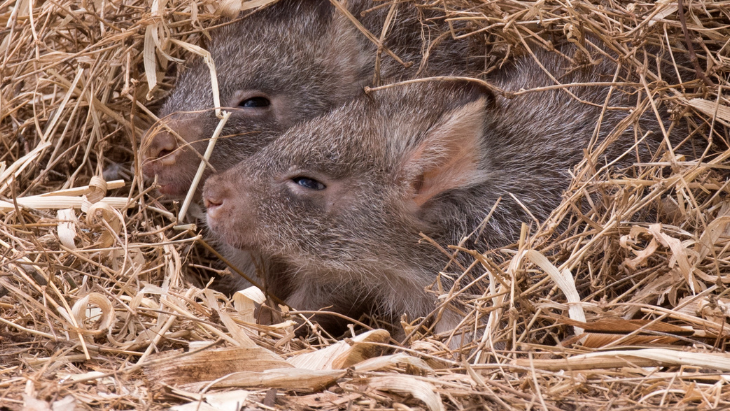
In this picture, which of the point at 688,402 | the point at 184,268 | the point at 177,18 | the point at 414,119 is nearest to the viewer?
the point at 688,402

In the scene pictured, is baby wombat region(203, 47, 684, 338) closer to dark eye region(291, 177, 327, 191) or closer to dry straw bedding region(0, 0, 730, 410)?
dark eye region(291, 177, 327, 191)

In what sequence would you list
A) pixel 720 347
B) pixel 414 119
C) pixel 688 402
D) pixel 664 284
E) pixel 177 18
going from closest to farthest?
pixel 688 402, pixel 720 347, pixel 664 284, pixel 414 119, pixel 177 18

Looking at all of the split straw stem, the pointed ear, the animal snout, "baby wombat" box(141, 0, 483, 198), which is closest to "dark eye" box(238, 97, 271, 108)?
"baby wombat" box(141, 0, 483, 198)

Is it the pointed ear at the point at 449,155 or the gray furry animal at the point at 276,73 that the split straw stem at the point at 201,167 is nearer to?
the gray furry animal at the point at 276,73

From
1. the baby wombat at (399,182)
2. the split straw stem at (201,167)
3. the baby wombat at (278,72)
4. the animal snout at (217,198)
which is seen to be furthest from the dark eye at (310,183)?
the baby wombat at (278,72)

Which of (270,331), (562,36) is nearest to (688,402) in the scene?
(270,331)

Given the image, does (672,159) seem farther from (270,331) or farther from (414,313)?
(270,331)

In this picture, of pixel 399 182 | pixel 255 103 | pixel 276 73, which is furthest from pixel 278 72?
pixel 399 182
